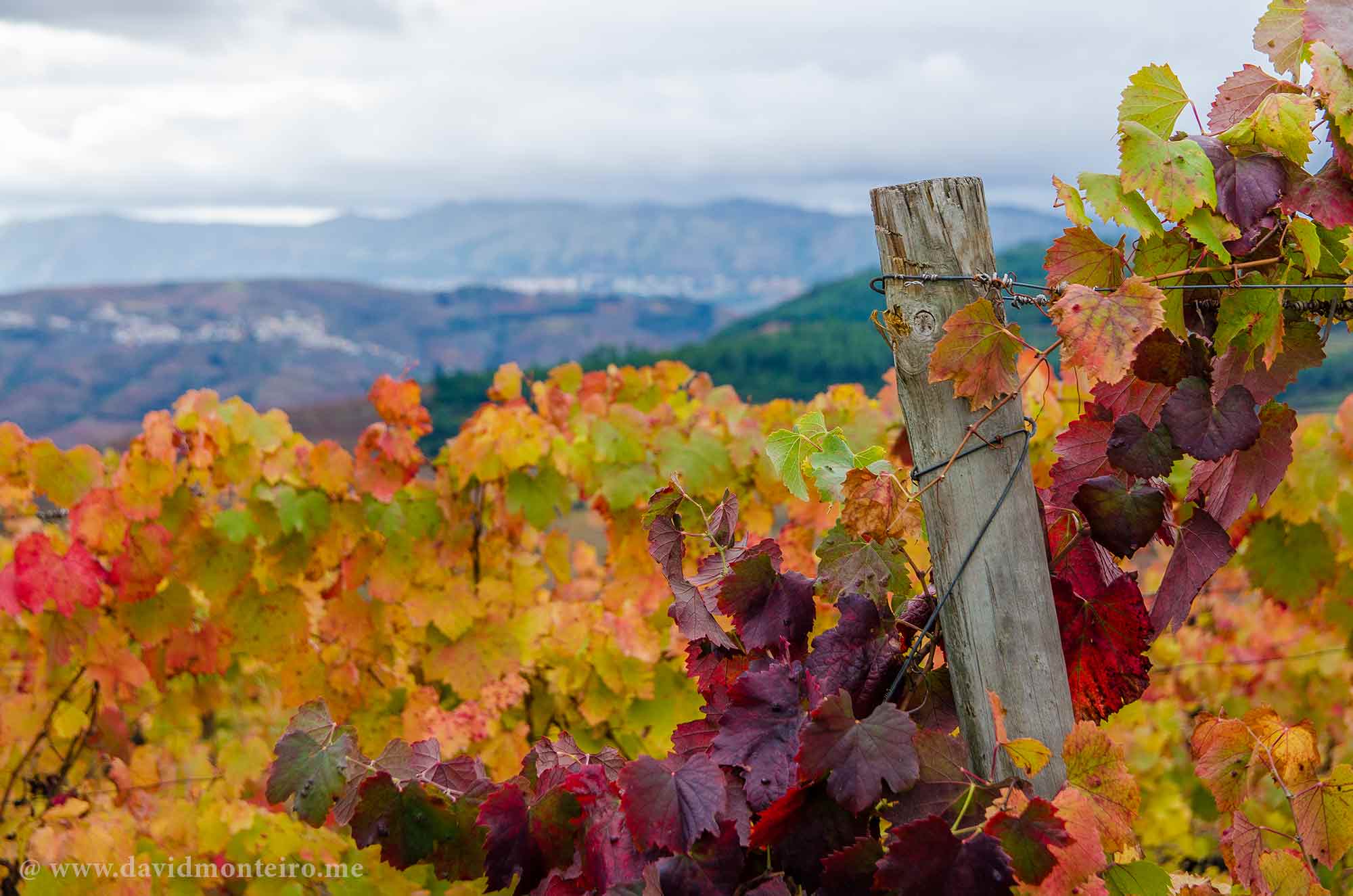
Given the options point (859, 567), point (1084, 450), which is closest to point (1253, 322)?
point (1084, 450)

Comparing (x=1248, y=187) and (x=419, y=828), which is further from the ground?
(x=1248, y=187)

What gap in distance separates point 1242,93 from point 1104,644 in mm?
827

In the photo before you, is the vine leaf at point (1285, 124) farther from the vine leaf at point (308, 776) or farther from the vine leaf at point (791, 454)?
the vine leaf at point (308, 776)

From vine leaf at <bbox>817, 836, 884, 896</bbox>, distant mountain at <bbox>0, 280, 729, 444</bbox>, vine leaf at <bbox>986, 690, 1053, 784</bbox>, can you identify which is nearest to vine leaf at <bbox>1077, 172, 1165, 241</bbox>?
vine leaf at <bbox>986, 690, 1053, 784</bbox>

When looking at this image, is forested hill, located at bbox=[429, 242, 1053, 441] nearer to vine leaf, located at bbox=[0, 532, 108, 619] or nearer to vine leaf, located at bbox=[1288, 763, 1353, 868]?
vine leaf, located at bbox=[0, 532, 108, 619]

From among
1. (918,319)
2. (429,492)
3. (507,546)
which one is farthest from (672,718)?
(918,319)

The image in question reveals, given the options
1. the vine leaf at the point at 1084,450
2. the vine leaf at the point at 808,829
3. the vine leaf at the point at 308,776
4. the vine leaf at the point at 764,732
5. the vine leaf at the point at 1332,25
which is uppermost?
the vine leaf at the point at 1332,25

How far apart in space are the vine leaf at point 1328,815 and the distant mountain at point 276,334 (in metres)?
79.6

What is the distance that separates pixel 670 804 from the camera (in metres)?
1.32

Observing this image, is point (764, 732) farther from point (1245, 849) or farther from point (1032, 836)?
point (1245, 849)

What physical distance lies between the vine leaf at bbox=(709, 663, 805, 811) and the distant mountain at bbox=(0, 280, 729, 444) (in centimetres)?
7978

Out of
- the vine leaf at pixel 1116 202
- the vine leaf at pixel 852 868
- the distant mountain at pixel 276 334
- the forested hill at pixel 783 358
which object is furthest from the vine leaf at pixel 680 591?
the distant mountain at pixel 276 334

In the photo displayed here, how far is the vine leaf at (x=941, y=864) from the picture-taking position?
115cm

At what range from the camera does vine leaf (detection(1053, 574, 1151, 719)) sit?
1536 millimetres
